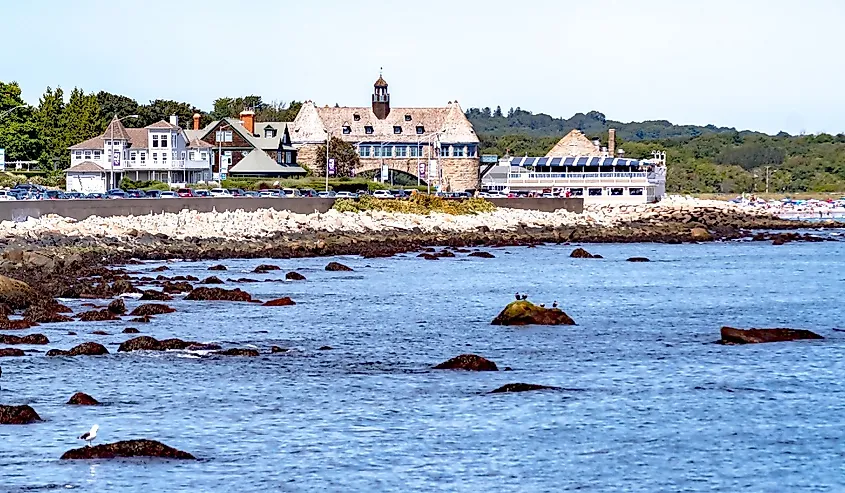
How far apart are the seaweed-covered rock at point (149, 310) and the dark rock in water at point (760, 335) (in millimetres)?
13560

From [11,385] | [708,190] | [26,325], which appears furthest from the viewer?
[708,190]

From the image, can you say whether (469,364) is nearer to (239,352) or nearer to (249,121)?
(239,352)

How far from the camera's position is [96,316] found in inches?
1211

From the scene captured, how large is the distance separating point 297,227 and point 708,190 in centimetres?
11884

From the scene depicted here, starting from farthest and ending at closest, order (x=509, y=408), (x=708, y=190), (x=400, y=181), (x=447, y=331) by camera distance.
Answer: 1. (x=708, y=190)
2. (x=400, y=181)
3. (x=447, y=331)
4. (x=509, y=408)

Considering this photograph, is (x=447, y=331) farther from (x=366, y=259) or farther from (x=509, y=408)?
(x=366, y=259)

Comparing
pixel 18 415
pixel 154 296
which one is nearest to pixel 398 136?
pixel 154 296

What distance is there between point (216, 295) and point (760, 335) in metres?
15.4

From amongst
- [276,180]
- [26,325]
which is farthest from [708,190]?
[26,325]

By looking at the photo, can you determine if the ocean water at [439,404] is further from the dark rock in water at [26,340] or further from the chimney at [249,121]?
the chimney at [249,121]

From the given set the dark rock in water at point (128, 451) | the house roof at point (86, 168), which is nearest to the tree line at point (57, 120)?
the house roof at point (86, 168)

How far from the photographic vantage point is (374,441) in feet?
59.8

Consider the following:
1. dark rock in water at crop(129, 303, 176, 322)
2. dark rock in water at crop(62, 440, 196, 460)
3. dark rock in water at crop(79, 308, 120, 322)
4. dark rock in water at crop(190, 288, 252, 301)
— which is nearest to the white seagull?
dark rock in water at crop(62, 440, 196, 460)

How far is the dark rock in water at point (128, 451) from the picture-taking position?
55.1ft
